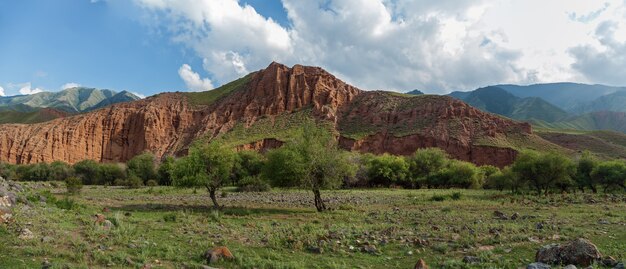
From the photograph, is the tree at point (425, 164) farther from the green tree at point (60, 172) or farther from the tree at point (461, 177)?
the green tree at point (60, 172)

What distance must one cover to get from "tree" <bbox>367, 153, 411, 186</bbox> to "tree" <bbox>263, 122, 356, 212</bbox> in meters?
48.1

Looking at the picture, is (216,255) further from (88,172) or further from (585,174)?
(88,172)

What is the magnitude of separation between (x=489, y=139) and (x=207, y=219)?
121406 millimetres

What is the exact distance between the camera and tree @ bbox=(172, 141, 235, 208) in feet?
95.9

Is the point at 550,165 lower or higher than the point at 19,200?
higher

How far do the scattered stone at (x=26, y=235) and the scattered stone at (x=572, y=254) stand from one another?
15600 millimetres

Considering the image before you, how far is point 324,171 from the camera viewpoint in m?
28.2

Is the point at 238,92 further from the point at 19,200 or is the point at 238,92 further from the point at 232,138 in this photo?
A: the point at 19,200

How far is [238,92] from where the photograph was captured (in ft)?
587

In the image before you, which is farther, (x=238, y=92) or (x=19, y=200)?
(x=238, y=92)

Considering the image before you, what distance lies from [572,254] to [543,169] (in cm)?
4279

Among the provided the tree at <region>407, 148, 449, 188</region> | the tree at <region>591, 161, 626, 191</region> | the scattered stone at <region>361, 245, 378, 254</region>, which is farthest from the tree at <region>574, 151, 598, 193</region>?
the scattered stone at <region>361, 245, 378, 254</region>

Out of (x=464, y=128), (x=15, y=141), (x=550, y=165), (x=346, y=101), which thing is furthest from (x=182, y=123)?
(x=550, y=165)

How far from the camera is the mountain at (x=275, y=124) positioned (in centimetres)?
13150
